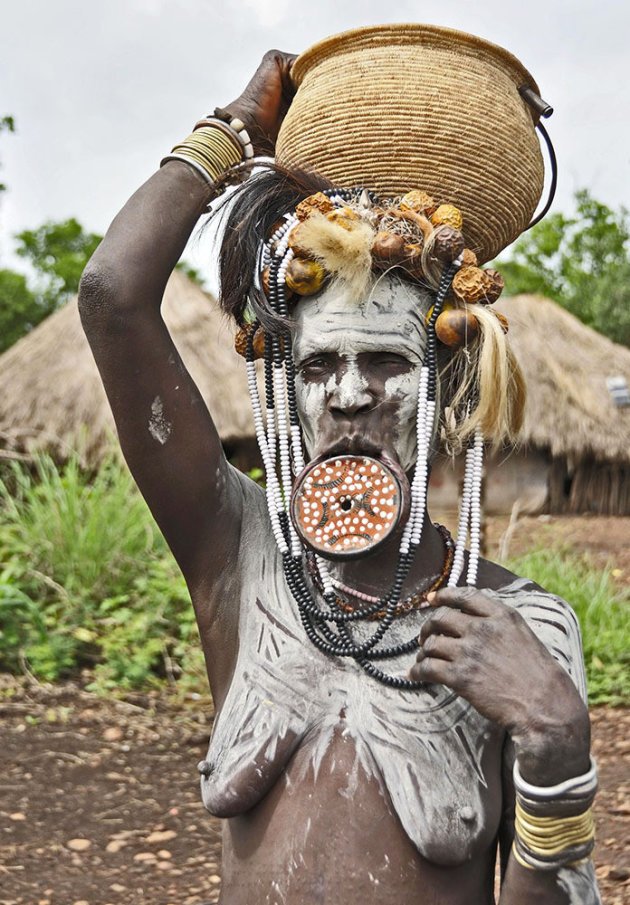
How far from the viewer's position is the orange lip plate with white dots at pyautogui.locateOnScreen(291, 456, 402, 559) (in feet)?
6.02

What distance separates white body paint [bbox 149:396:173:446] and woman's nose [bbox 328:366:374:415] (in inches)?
12.6

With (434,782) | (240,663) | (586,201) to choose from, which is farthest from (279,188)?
(586,201)

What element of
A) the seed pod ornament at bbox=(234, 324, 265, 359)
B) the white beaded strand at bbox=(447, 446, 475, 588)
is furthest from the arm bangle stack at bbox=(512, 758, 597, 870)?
the seed pod ornament at bbox=(234, 324, 265, 359)

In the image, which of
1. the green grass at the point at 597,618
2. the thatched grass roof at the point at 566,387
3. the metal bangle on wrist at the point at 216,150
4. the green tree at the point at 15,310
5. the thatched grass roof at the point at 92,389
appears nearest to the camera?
the metal bangle on wrist at the point at 216,150

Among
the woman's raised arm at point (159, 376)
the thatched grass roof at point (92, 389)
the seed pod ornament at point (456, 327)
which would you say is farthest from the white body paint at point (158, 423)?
the thatched grass roof at point (92, 389)

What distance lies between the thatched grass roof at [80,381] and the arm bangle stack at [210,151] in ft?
25.5

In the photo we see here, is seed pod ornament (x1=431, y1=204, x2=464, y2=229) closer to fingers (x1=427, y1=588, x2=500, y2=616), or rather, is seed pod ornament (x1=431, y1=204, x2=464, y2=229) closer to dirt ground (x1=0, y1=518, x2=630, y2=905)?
fingers (x1=427, y1=588, x2=500, y2=616)

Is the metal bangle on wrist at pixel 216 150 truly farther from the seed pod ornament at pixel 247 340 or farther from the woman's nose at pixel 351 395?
the woman's nose at pixel 351 395

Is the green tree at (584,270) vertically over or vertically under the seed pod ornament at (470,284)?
over

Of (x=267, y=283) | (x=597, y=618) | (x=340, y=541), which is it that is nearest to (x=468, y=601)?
(x=340, y=541)

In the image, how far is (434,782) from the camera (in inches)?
70.6

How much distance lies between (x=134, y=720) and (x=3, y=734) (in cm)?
72

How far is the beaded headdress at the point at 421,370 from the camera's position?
188 centimetres

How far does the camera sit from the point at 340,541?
1845 millimetres
